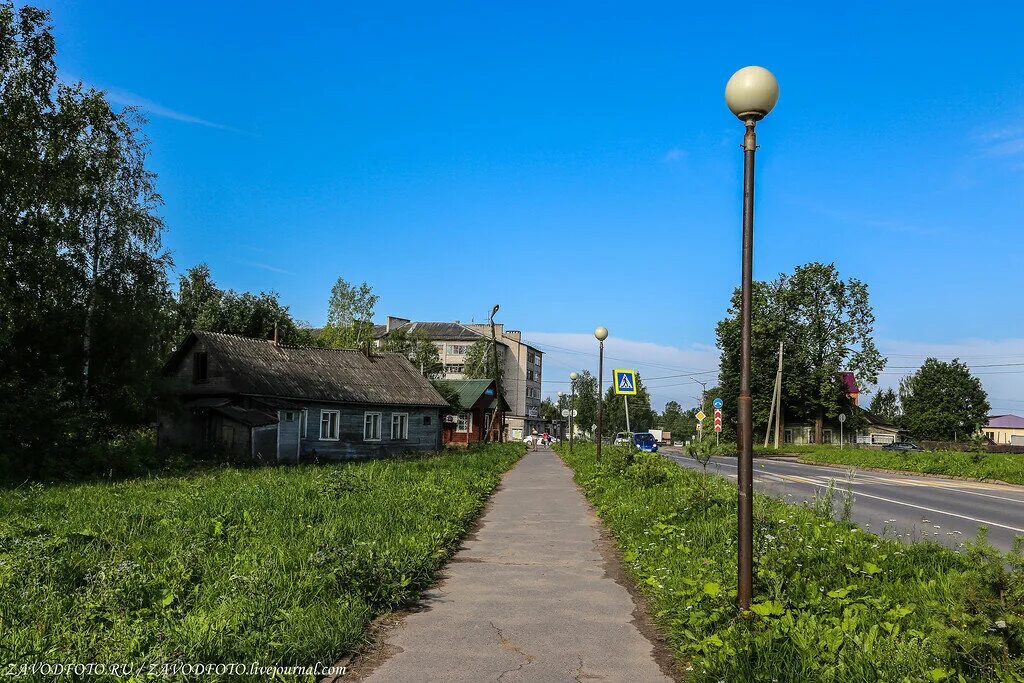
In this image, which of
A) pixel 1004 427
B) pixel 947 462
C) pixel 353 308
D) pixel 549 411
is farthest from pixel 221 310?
pixel 1004 427

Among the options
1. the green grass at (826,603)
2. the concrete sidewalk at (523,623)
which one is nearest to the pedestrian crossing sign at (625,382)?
the concrete sidewalk at (523,623)

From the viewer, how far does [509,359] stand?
388 ft

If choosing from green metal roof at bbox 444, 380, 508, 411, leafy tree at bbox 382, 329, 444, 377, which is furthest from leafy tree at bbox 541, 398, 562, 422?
green metal roof at bbox 444, 380, 508, 411

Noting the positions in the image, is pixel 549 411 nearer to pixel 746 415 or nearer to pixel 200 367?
pixel 200 367

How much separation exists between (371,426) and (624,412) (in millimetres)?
56832

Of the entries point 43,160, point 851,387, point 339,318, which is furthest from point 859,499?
point 851,387

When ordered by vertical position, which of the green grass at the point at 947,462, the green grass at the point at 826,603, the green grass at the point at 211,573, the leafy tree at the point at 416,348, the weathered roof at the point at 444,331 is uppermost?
the weathered roof at the point at 444,331

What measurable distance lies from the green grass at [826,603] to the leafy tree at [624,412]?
194 feet

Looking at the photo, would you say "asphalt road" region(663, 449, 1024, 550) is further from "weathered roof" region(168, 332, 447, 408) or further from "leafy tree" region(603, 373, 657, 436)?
"leafy tree" region(603, 373, 657, 436)

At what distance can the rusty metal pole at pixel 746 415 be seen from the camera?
19.9ft

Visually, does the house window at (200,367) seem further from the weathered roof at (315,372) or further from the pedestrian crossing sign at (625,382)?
the pedestrian crossing sign at (625,382)

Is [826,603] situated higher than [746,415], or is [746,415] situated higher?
[746,415]

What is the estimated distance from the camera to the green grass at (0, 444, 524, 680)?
549 centimetres

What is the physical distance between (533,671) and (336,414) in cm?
2981
